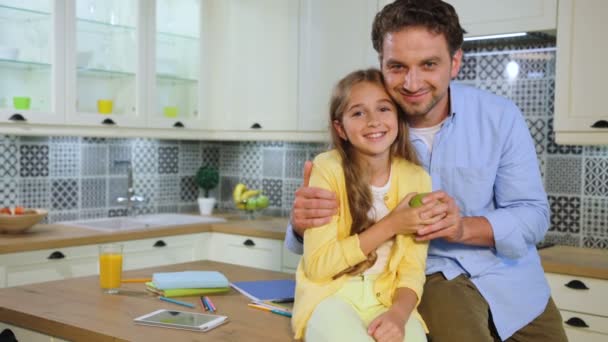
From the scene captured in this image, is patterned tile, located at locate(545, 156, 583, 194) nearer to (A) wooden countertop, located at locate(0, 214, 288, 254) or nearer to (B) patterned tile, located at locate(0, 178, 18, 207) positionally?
(A) wooden countertop, located at locate(0, 214, 288, 254)

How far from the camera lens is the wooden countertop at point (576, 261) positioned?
279cm

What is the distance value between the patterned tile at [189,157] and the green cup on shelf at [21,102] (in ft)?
4.38

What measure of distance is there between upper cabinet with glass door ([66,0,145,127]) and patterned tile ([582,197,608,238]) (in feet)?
7.54

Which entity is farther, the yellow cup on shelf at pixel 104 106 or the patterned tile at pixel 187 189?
the patterned tile at pixel 187 189

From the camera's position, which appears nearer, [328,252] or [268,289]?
[328,252]

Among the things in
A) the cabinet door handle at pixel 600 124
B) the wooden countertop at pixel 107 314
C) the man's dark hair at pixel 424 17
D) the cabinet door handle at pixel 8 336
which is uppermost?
the man's dark hair at pixel 424 17

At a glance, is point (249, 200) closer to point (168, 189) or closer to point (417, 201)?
point (168, 189)

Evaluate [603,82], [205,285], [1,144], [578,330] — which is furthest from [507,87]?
[1,144]

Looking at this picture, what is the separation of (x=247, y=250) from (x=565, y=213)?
5.25 feet

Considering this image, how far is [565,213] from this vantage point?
3439 mm

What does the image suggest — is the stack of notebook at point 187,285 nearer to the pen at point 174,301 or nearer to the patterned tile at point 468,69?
the pen at point 174,301

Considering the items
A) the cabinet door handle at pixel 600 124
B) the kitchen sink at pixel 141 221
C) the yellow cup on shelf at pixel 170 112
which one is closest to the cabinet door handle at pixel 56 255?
the kitchen sink at pixel 141 221

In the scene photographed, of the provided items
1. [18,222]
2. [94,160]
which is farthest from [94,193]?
[18,222]

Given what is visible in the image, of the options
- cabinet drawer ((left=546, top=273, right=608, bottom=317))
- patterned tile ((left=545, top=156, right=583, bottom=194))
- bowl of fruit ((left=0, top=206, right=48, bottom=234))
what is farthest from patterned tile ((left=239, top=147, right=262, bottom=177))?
cabinet drawer ((left=546, top=273, right=608, bottom=317))
